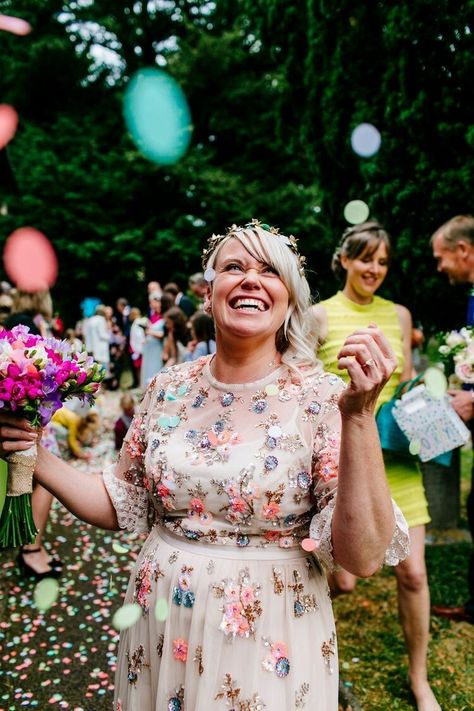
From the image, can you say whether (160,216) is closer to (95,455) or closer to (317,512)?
(95,455)

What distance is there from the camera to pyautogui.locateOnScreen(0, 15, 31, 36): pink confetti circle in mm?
20766

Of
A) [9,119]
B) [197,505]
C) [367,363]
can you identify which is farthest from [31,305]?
[9,119]

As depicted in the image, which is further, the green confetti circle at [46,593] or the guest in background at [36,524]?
the guest in background at [36,524]

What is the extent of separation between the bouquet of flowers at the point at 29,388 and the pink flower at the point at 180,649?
1.97 ft

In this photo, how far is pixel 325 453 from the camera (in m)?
1.67

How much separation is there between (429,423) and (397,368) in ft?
1.04

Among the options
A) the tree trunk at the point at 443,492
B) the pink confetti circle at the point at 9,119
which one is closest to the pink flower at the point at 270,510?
the tree trunk at the point at 443,492

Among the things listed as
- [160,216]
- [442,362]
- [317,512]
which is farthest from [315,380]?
[160,216]

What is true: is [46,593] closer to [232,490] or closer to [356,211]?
[232,490]

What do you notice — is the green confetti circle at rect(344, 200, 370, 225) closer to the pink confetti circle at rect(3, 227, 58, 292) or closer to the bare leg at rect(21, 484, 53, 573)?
the bare leg at rect(21, 484, 53, 573)

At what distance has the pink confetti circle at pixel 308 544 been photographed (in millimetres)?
1692

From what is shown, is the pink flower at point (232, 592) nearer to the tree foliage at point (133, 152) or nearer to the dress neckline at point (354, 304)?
the dress neckline at point (354, 304)

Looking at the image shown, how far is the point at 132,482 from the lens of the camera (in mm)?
2053

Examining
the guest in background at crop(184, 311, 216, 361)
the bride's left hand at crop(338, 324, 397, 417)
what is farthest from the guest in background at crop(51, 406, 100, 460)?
the bride's left hand at crop(338, 324, 397, 417)
